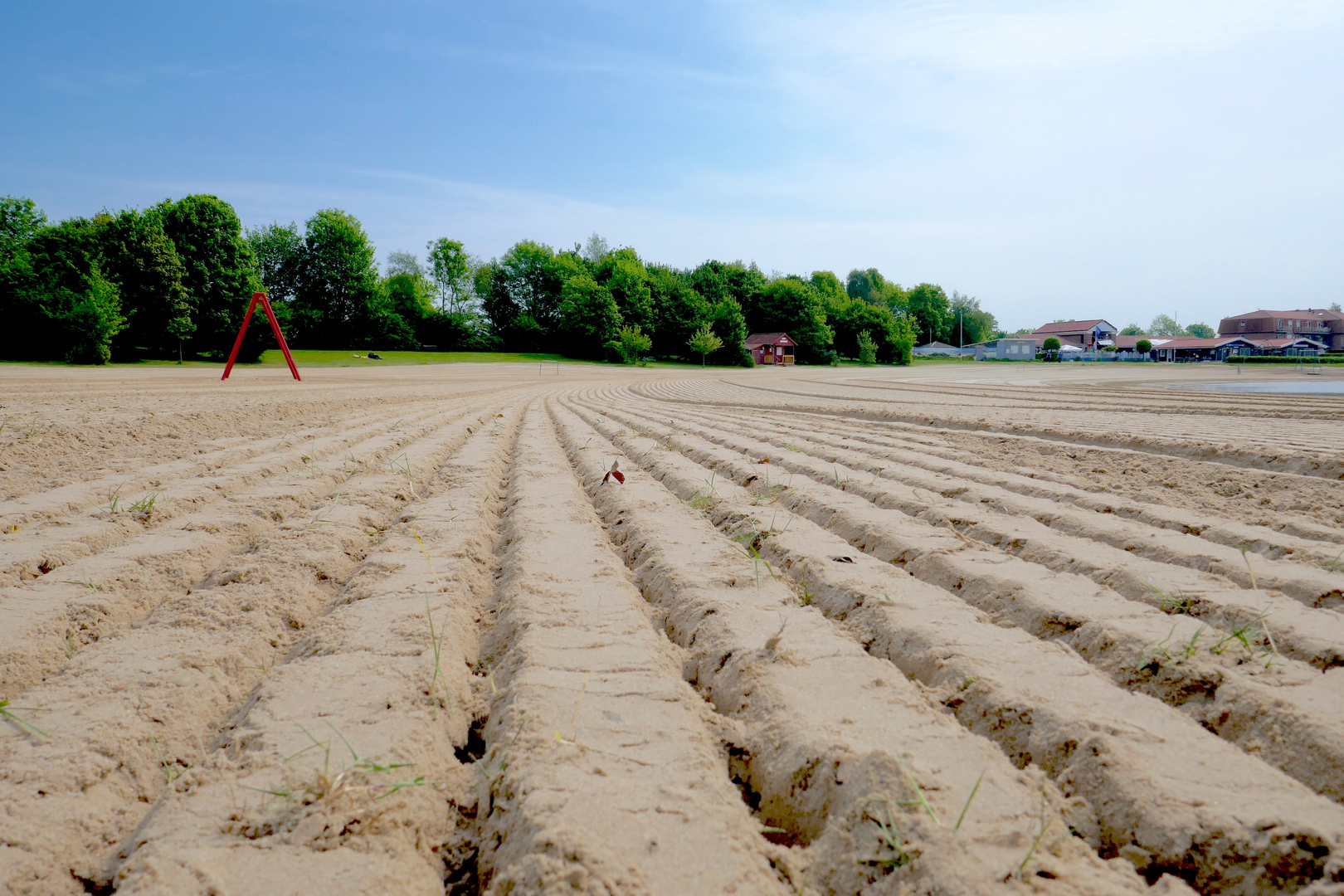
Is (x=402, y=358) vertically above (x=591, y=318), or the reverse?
(x=591, y=318)

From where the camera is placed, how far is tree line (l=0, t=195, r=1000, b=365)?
3209 centimetres

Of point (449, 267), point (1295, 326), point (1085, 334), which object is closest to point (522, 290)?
point (449, 267)

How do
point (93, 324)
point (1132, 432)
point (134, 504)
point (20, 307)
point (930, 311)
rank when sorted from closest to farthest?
point (134, 504)
point (1132, 432)
point (93, 324)
point (20, 307)
point (930, 311)

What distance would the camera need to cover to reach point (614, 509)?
3.92 m

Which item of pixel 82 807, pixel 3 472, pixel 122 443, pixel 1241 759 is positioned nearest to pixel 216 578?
pixel 82 807

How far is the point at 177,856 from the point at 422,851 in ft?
1.37

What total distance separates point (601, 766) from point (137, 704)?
48.9 inches

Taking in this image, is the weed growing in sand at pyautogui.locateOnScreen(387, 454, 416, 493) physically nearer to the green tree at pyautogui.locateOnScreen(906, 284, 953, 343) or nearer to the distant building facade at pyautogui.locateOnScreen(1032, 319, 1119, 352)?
the distant building facade at pyautogui.locateOnScreen(1032, 319, 1119, 352)

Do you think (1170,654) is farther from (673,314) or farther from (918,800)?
(673,314)

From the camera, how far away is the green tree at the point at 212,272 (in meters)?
35.2

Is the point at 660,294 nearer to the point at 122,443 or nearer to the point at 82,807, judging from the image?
the point at 122,443

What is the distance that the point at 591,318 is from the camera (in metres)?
49.6

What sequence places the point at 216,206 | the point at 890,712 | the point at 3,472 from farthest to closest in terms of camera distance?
the point at 216,206, the point at 3,472, the point at 890,712

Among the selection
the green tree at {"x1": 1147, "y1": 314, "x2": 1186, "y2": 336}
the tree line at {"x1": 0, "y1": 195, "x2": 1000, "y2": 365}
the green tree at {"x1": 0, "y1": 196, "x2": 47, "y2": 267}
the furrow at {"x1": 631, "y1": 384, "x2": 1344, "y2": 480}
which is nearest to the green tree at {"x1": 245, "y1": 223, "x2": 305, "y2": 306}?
the tree line at {"x1": 0, "y1": 195, "x2": 1000, "y2": 365}
